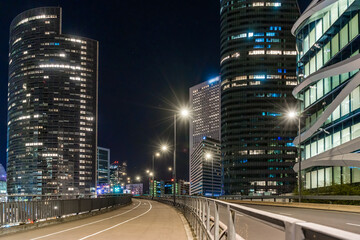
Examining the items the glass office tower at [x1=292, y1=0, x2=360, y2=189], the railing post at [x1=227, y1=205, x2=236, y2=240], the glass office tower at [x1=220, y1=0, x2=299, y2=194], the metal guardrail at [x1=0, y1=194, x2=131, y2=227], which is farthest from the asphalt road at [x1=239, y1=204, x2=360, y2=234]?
the glass office tower at [x1=220, y1=0, x2=299, y2=194]

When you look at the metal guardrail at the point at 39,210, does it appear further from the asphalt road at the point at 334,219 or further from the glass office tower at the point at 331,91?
the glass office tower at the point at 331,91

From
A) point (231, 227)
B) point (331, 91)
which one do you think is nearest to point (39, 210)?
point (231, 227)

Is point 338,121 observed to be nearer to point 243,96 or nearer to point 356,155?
point 356,155

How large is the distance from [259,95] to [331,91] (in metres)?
135

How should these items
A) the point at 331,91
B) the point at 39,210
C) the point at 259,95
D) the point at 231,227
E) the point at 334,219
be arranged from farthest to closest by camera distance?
the point at 259,95 → the point at 331,91 → the point at 39,210 → the point at 334,219 → the point at 231,227

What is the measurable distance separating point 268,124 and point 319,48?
128 metres

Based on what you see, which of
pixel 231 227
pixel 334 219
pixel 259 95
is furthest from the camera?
pixel 259 95

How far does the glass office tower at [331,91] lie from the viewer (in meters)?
46.7

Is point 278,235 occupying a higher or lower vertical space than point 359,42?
lower

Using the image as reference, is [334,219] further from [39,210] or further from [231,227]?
[231,227]

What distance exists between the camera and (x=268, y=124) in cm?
18562

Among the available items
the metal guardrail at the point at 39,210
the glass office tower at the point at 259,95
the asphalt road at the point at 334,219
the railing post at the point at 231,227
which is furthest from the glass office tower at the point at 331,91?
the glass office tower at the point at 259,95

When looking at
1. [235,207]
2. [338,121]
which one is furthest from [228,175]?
[235,207]

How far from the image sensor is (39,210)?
21031mm
